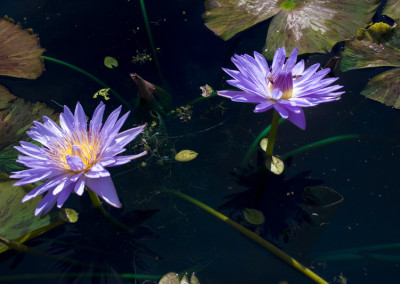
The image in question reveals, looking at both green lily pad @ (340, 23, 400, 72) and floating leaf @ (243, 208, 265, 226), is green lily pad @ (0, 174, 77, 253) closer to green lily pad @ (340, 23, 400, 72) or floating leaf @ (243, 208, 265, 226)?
floating leaf @ (243, 208, 265, 226)

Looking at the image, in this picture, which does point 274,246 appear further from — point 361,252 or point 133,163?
point 133,163

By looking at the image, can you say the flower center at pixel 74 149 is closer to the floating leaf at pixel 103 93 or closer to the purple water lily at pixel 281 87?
the purple water lily at pixel 281 87

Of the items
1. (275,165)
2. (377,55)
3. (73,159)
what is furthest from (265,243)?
(377,55)

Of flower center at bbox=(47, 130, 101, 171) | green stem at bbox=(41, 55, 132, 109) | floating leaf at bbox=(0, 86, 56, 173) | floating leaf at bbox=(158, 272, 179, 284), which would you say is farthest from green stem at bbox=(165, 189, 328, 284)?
floating leaf at bbox=(0, 86, 56, 173)

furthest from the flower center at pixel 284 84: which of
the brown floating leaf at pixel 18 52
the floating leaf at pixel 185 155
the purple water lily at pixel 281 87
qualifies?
the brown floating leaf at pixel 18 52

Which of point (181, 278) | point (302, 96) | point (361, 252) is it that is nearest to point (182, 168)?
point (181, 278)
